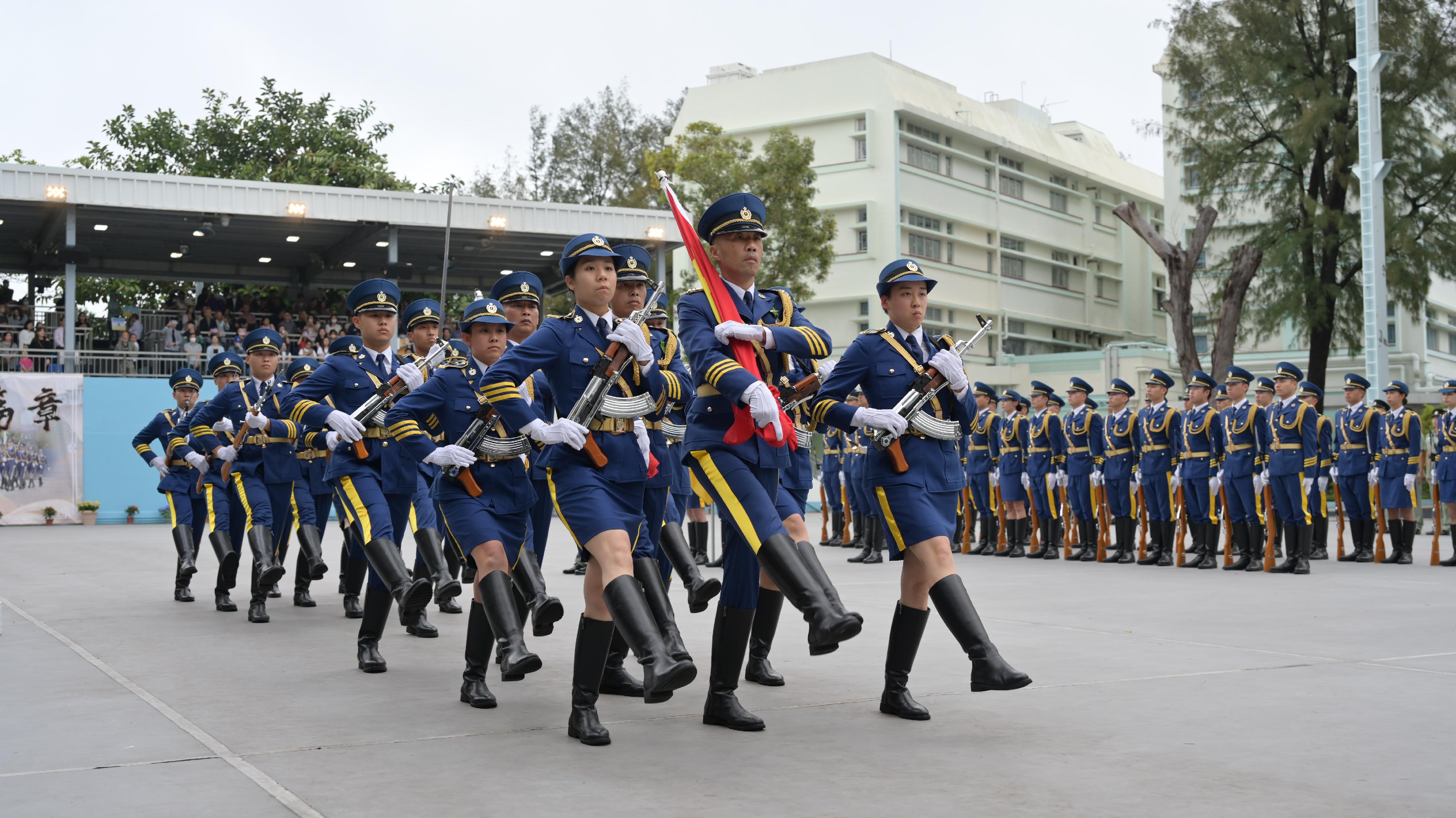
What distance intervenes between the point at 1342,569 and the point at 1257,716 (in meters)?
8.86

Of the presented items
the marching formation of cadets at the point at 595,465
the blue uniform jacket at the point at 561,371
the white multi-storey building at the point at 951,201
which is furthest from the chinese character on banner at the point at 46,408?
the white multi-storey building at the point at 951,201

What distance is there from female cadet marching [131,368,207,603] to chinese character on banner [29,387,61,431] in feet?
43.5

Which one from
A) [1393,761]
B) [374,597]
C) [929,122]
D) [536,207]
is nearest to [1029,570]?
[374,597]

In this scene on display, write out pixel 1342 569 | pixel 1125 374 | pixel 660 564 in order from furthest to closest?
pixel 1125 374 < pixel 1342 569 < pixel 660 564

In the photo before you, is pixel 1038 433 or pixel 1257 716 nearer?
pixel 1257 716

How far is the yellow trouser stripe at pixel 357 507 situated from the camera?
24.2 ft

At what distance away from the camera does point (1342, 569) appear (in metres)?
13.3

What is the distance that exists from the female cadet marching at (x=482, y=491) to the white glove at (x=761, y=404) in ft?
3.92

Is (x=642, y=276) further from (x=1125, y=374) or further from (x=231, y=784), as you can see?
(x=1125, y=374)

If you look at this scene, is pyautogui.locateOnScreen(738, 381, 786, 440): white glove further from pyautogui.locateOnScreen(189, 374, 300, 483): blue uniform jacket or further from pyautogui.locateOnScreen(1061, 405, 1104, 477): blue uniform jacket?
pyautogui.locateOnScreen(1061, 405, 1104, 477): blue uniform jacket

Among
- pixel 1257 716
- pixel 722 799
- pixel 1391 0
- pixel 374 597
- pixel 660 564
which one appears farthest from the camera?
pixel 1391 0

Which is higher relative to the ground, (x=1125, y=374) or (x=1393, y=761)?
(x=1125, y=374)

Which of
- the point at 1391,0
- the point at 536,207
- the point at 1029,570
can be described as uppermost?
the point at 1391,0

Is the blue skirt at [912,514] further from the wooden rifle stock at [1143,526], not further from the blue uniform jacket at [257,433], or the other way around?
the wooden rifle stock at [1143,526]
